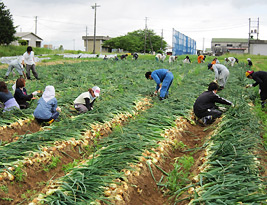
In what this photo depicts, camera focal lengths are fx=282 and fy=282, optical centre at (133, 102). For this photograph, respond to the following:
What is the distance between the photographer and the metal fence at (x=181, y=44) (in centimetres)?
3500

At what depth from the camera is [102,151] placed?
3.95m

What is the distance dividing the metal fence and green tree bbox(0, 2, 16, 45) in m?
18.2

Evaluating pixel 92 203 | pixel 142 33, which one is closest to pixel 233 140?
pixel 92 203

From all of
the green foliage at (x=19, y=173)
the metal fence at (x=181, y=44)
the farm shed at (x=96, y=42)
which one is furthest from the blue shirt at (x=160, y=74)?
the farm shed at (x=96, y=42)

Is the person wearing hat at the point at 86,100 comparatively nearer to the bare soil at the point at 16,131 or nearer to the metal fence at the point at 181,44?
the bare soil at the point at 16,131

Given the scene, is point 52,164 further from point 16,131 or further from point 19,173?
point 16,131

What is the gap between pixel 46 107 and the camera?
5441mm

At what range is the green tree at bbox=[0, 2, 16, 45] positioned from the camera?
26964 millimetres

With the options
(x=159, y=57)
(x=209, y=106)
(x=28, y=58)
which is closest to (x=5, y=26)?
(x=159, y=57)

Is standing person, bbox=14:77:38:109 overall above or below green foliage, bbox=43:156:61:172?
above

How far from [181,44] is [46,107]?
34.9 m

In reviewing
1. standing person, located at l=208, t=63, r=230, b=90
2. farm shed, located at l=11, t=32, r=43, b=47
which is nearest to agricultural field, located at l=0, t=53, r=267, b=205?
standing person, located at l=208, t=63, r=230, b=90

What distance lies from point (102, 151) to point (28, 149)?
110cm

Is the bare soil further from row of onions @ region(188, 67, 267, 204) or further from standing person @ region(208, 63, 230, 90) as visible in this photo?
standing person @ region(208, 63, 230, 90)
